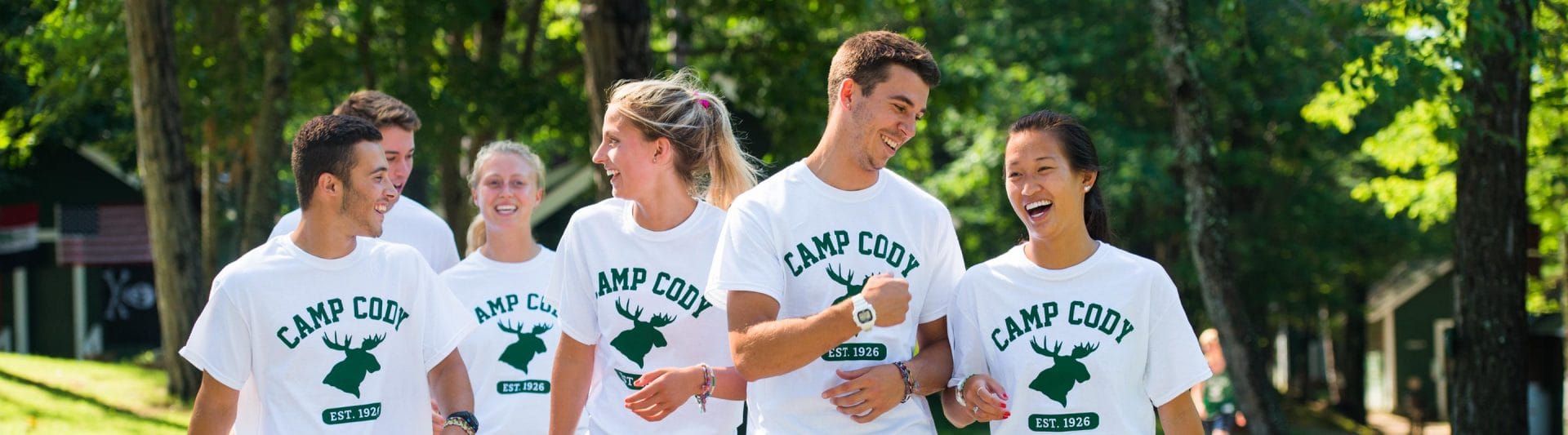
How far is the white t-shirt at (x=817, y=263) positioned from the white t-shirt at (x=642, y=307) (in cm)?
50

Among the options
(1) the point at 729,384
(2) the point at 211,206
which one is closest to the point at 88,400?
(2) the point at 211,206

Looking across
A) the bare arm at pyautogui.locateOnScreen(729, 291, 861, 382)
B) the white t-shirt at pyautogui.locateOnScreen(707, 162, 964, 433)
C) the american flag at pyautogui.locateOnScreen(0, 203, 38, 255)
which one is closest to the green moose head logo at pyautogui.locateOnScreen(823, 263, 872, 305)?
the white t-shirt at pyautogui.locateOnScreen(707, 162, 964, 433)

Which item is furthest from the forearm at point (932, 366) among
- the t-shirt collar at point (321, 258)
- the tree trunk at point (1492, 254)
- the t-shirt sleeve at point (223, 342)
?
the tree trunk at point (1492, 254)

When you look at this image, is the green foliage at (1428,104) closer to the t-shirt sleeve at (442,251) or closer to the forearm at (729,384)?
the t-shirt sleeve at (442,251)

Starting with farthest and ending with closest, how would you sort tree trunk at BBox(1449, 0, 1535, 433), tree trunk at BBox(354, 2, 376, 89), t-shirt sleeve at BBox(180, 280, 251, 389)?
tree trunk at BBox(354, 2, 376, 89), tree trunk at BBox(1449, 0, 1535, 433), t-shirt sleeve at BBox(180, 280, 251, 389)

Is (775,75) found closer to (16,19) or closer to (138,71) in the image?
(138,71)

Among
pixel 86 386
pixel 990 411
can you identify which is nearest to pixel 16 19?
pixel 86 386

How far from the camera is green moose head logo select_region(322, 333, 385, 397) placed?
3.82 meters

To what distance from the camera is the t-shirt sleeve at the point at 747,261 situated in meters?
3.47

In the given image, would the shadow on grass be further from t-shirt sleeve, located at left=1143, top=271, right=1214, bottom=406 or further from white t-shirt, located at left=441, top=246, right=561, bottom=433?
t-shirt sleeve, located at left=1143, top=271, right=1214, bottom=406

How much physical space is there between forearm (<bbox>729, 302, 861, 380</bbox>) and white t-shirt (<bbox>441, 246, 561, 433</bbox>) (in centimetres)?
189

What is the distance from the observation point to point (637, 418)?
13.6 feet

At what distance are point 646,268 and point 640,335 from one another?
7.7 inches

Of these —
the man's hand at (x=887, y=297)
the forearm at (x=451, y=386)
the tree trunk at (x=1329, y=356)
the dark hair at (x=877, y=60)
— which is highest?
the dark hair at (x=877, y=60)
